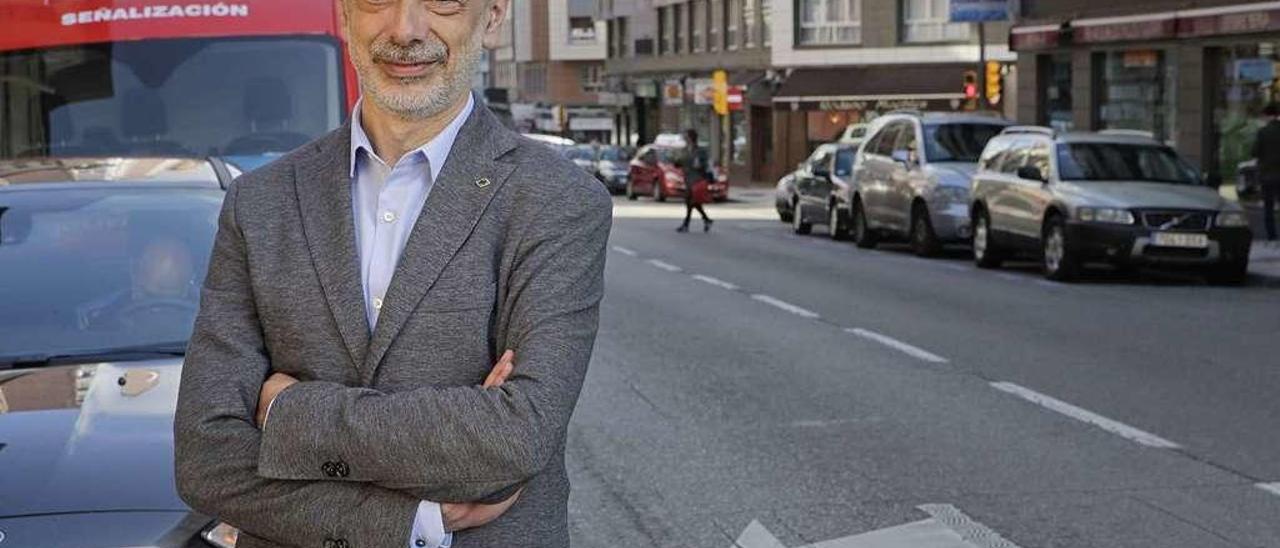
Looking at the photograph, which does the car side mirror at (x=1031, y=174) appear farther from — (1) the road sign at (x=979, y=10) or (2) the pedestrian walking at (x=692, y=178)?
(1) the road sign at (x=979, y=10)

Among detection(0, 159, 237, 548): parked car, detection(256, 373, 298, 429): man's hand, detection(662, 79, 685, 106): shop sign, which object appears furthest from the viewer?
detection(662, 79, 685, 106): shop sign

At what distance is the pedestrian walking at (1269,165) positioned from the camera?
23984 millimetres

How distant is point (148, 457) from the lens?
4.52 metres

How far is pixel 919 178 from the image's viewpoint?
26453 millimetres

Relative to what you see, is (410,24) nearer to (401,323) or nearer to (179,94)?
(401,323)

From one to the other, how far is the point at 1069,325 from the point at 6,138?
27.5 feet

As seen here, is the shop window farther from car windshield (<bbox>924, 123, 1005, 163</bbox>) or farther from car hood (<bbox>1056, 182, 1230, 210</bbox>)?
car hood (<bbox>1056, 182, 1230, 210</bbox>)

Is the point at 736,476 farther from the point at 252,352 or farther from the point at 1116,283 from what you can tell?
the point at 1116,283

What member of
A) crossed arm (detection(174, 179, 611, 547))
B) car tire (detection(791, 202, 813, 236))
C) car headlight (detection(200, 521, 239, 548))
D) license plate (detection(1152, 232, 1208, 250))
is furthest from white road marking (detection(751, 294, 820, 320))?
car tire (detection(791, 202, 813, 236))

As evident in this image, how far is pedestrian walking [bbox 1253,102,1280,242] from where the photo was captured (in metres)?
24.0

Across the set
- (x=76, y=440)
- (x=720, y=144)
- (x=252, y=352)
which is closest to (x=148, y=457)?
(x=76, y=440)

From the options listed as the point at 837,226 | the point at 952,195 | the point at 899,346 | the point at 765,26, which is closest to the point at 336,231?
the point at 899,346

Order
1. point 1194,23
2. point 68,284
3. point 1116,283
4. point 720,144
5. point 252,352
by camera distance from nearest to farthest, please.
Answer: point 252,352, point 68,284, point 1116,283, point 1194,23, point 720,144

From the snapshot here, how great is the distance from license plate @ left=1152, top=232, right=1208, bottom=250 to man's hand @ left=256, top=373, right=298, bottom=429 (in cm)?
1848
